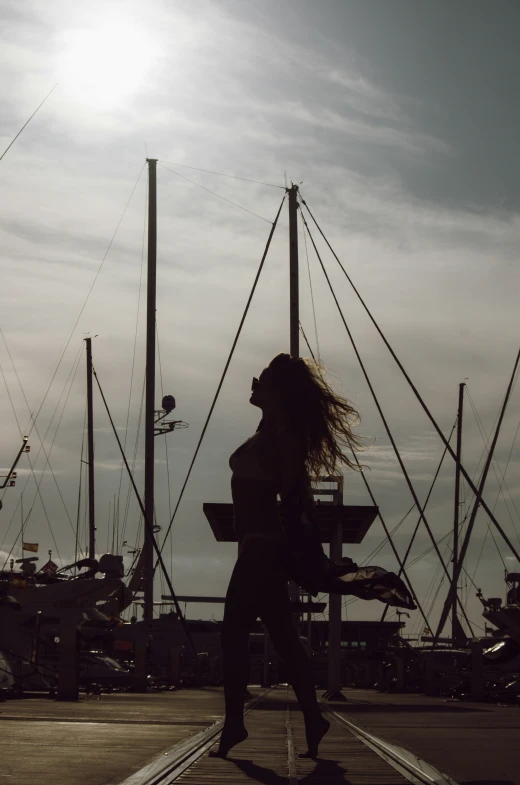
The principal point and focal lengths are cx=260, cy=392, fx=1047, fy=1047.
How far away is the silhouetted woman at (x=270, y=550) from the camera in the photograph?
5668 millimetres

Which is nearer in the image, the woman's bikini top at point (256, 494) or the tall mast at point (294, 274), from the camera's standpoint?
the woman's bikini top at point (256, 494)

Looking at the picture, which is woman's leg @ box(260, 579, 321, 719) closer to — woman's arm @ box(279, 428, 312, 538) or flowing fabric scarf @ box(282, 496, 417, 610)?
flowing fabric scarf @ box(282, 496, 417, 610)

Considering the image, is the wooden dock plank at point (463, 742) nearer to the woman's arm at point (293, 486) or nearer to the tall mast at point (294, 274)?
the woman's arm at point (293, 486)

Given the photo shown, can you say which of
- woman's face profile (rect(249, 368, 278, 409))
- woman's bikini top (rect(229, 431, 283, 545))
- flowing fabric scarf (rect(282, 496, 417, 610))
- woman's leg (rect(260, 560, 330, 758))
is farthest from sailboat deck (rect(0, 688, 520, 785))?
woman's face profile (rect(249, 368, 278, 409))

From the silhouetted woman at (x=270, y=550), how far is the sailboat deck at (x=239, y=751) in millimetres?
327

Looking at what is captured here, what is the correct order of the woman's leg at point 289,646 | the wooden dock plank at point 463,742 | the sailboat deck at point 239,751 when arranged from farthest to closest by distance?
the woman's leg at point 289,646 → the wooden dock plank at point 463,742 → the sailboat deck at point 239,751

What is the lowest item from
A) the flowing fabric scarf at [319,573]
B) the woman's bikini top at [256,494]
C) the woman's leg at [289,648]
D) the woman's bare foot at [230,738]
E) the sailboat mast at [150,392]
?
the woman's bare foot at [230,738]

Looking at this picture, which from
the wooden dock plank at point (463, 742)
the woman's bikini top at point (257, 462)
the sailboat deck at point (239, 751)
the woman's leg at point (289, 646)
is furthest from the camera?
the woman's bikini top at point (257, 462)

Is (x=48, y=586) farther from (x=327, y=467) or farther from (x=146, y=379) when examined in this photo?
(x=327, y=467)

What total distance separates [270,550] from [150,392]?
23.3 m

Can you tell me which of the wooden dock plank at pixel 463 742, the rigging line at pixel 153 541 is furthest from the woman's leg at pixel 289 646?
the rigging line at pixel 153 541

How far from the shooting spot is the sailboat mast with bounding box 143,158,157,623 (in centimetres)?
2534

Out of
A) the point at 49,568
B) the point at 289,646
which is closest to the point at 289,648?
the point at 289,646

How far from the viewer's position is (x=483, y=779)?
4.82 metres
